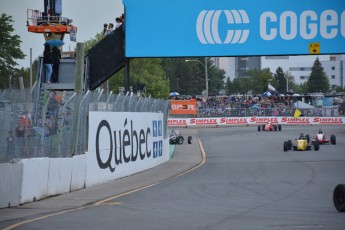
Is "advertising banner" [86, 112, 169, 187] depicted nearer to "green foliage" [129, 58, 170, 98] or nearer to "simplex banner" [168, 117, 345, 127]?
"simplex banner" [168, 117, 345, 127]

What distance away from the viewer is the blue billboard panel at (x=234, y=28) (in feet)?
77.5

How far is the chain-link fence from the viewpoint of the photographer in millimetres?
14750

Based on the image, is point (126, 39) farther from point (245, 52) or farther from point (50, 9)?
point (50, 9)

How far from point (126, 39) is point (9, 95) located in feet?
31.4

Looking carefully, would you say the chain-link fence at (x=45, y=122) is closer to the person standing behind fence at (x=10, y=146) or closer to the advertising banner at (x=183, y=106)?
the person standing behind fence at (x=10, y=146)

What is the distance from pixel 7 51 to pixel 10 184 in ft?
107

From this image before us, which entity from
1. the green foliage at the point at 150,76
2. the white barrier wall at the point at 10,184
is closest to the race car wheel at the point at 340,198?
the white barrier wall at the point at 10,184

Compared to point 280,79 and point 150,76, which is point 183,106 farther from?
point 280,79

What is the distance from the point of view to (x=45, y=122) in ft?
54.8

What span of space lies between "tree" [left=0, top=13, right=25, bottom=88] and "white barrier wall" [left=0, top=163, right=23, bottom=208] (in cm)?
3014

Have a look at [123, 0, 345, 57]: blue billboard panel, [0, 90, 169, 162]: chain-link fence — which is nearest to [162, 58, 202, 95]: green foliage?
[123, 0, 345, 57]: blue billboard panel

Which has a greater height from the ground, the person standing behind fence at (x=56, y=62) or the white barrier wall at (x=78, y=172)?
the person standing behind fence at (x=56, y=62)

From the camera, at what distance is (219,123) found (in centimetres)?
7431

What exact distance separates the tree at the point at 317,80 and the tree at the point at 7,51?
95.4 meters
